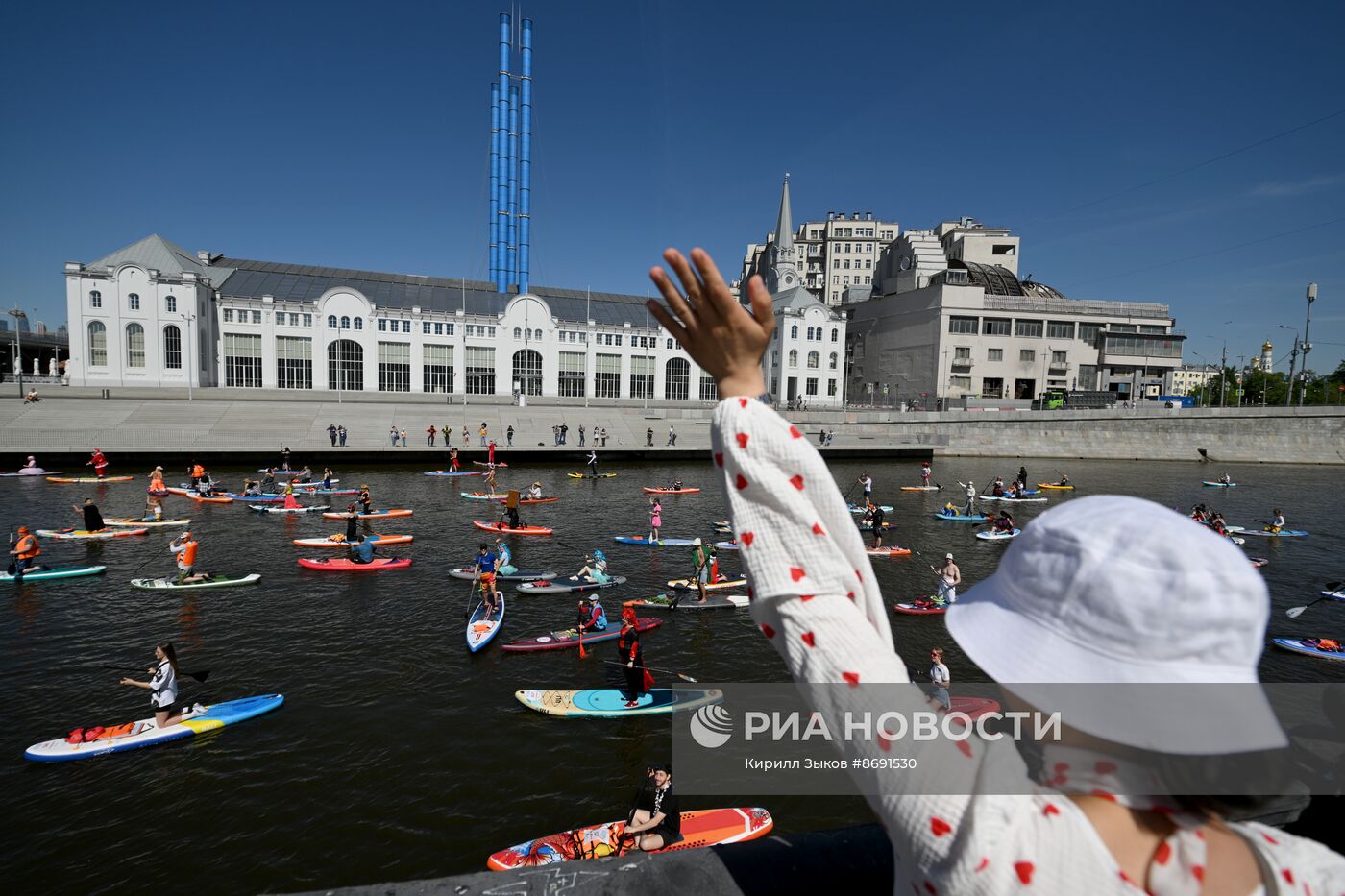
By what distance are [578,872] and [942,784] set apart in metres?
2.14

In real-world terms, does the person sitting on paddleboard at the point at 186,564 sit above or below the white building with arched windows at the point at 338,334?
below

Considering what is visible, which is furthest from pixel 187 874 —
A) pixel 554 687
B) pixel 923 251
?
pixel 923 251

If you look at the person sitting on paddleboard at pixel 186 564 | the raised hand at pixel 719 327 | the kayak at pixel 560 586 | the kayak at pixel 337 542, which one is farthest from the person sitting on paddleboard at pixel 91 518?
the raised hand at pixel 719 327

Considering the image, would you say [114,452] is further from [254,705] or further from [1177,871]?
[1177,871]

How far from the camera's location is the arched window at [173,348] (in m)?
67.0

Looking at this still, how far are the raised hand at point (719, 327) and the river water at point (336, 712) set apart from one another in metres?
9.82

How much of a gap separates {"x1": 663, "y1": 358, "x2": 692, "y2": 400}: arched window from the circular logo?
70957 mm

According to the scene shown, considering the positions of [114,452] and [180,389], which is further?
[180,389]

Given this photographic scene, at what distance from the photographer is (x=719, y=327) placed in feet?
6.72

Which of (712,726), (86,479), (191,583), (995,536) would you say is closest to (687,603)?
(712,726)

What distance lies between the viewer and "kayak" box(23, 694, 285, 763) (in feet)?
37.3

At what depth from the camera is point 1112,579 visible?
134 centimetres

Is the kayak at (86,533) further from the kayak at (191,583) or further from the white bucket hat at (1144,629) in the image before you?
the white bucket hat at (1144,629)

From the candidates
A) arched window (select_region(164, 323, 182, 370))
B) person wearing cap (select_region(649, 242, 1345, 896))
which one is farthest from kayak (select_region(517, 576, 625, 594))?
arched window (select_region(164, 323, 182, 370))
